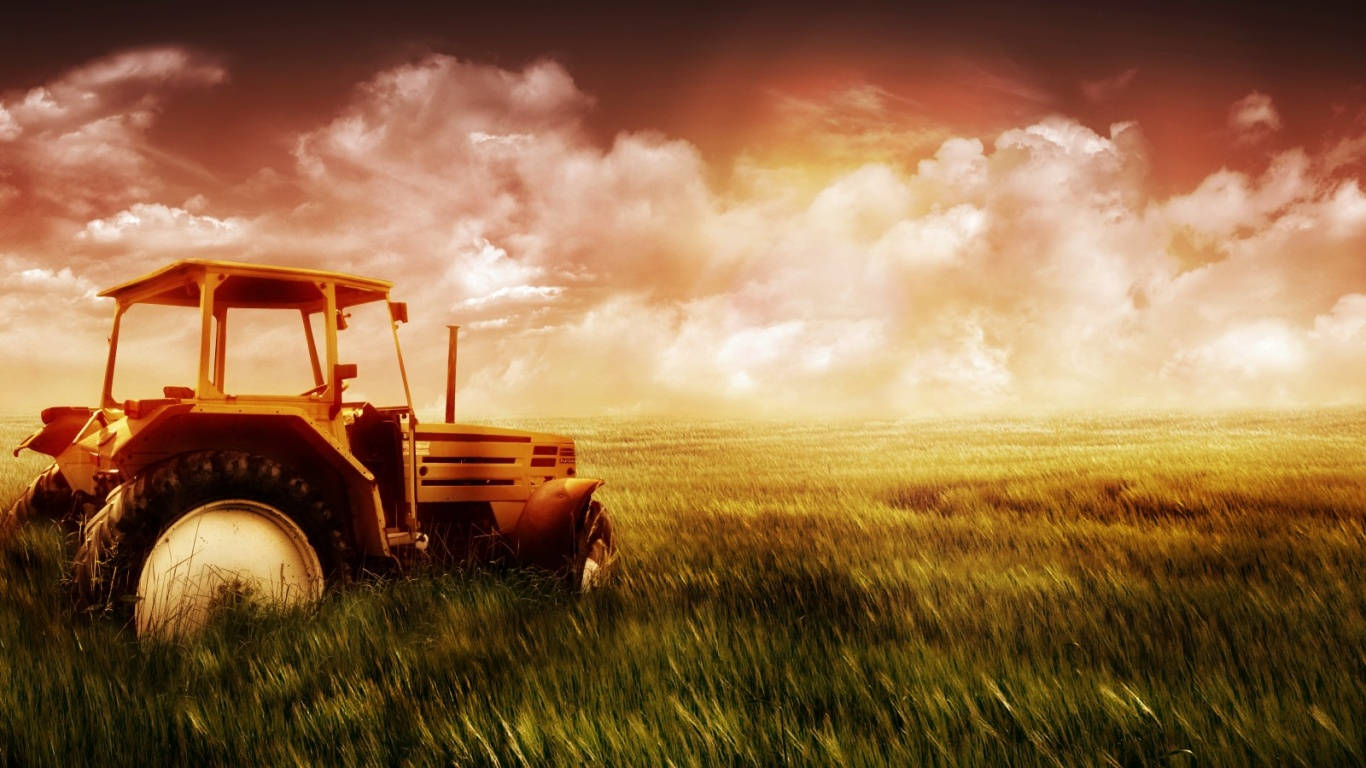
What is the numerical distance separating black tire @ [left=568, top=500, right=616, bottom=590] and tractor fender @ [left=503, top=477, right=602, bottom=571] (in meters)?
0.07

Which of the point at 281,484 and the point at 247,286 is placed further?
the point at 247,286

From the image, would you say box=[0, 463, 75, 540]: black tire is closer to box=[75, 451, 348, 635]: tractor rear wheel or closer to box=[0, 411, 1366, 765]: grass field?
box=[0, 411, 1366, 765]: grass field

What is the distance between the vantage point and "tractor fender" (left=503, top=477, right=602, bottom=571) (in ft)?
19.5

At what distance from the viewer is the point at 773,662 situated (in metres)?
4.01

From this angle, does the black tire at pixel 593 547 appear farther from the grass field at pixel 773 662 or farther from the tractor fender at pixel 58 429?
Result: the tractor fender at pixel 58 429

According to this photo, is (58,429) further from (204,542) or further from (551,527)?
(551,527)

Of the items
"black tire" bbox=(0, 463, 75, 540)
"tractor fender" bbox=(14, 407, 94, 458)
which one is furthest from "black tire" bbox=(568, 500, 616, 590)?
"black tire" bbox=(0, 463, 75, 540)

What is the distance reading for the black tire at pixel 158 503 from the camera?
424 cm

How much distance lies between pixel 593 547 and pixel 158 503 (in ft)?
9.43

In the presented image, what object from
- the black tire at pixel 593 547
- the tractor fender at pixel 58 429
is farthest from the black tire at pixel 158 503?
the tractor fender at pixel 58 429

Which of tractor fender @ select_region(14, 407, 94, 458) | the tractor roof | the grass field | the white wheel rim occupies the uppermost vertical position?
the tractor roof

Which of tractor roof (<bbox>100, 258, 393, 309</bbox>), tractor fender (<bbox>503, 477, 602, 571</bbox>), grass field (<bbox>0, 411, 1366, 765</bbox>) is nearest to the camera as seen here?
grass field (<bbox>0, 411, 1366, 765</bbox>)

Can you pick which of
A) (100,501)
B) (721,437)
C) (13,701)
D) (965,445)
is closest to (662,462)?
(965,445)

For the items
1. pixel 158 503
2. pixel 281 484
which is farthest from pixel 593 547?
pixel 158 503
